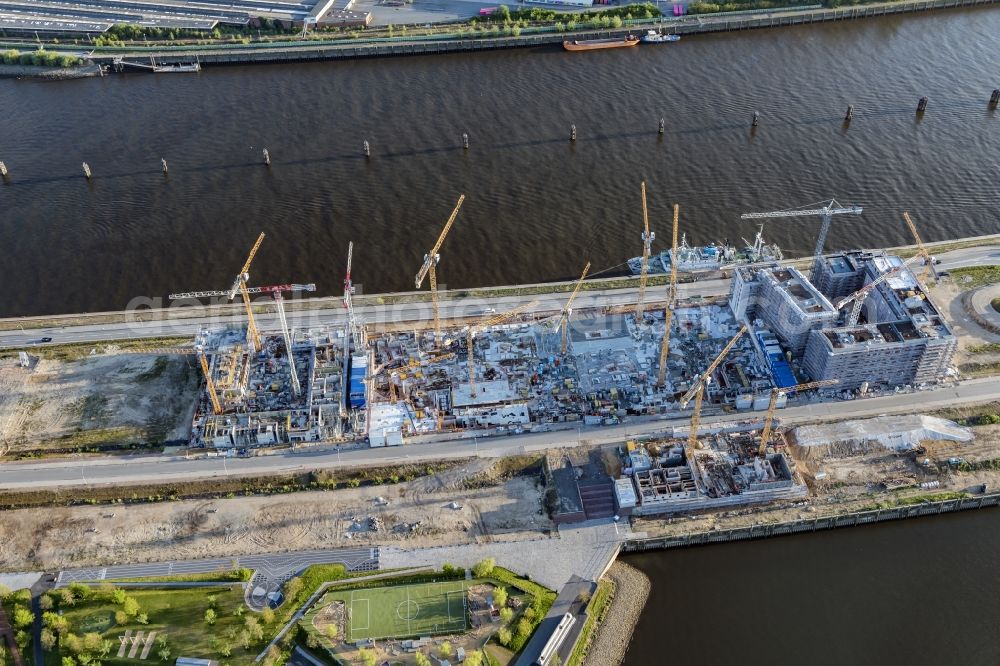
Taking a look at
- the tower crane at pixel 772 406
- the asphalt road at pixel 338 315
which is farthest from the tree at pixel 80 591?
the tower crane at pixel 772 406

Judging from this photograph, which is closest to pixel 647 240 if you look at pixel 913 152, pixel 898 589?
pixel 898 589

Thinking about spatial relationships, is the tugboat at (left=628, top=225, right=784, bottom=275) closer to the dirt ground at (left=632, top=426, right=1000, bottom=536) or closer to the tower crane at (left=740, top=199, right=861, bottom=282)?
the tower crane at (left=740, top=199, right=861, bottom=282)

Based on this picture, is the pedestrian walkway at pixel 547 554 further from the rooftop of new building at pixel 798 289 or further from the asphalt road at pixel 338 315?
the rooftop of new building at pixel 798 289

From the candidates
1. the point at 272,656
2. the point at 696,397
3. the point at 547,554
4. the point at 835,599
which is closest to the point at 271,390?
the point at 272,656

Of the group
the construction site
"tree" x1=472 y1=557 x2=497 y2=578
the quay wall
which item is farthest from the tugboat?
"tree" x1=472 y1=557 x2=497 y2=578

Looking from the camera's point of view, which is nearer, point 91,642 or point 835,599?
point 91,642

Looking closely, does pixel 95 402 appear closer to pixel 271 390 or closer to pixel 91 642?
pixel 271 390
